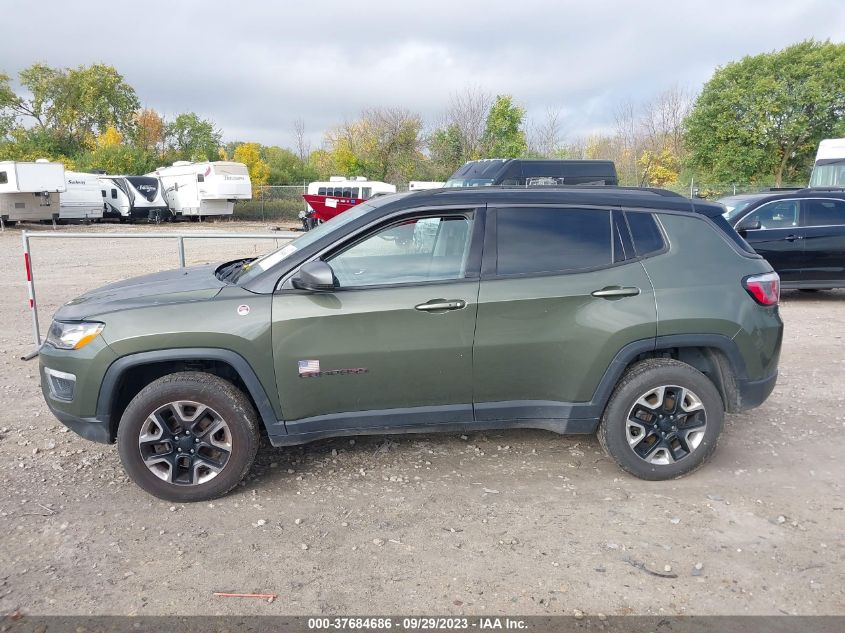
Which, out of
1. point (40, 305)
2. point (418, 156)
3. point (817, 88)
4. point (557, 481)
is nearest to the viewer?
point (557, 481)

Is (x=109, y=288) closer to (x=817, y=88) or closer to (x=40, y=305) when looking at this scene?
(x=40, y=305)

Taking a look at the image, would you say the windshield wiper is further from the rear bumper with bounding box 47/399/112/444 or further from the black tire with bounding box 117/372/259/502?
the rear bumper with bounding box 47/399/112/444

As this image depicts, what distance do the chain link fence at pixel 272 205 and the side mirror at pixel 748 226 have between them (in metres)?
32.4

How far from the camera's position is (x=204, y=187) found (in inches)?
1341

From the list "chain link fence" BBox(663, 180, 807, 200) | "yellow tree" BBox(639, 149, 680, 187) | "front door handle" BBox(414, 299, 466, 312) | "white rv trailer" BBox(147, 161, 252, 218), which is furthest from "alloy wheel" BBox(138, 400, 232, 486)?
"yellow tree" BBox(639, 149, 680, 187)

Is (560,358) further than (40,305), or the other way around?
(40,305)

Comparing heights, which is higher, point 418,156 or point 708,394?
point 418,156

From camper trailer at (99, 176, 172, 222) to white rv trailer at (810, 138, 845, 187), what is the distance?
29.6 meters

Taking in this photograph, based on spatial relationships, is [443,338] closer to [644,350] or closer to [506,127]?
[644,350]

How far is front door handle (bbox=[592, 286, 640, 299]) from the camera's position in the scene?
3.99m

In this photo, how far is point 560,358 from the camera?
400 centimetres


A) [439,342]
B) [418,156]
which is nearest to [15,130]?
[418,156]

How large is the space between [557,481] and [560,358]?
2.76ft

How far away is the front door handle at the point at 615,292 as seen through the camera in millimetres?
3990
